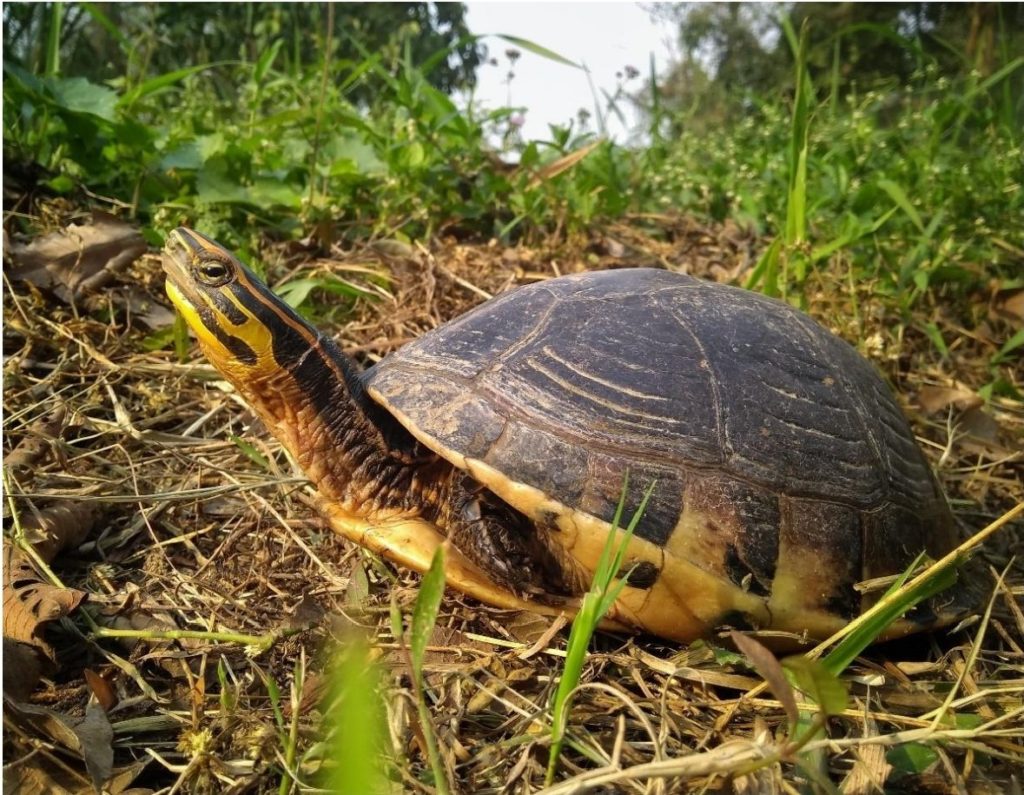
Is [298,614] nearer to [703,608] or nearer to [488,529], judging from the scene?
[488,529]

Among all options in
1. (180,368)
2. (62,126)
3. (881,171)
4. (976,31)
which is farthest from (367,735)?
(976,31)

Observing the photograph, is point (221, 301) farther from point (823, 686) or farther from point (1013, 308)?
point (1013, 308)

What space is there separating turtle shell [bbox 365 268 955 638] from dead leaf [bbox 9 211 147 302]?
56.8 inches

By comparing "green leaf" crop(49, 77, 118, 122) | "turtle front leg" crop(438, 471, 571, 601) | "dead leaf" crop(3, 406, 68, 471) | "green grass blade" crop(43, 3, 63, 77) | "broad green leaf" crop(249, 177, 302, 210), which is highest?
"green grass blade" crop(43, 3, 63, 77)

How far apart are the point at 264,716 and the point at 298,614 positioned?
0.32 meters

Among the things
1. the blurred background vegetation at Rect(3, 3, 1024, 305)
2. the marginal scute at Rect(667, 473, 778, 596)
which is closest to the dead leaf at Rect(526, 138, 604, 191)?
the blurred background vegetation at Rect(3, 3, 1024, 305)

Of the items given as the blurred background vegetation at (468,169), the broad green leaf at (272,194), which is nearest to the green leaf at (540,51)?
the blurred background vegetation at (468,169)

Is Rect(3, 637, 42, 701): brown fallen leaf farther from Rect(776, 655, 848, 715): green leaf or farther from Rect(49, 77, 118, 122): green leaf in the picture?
Rect(49, 77, 118, 122): green leaf

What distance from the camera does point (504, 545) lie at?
1.81 m

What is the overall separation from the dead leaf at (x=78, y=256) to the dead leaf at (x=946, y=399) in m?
3.24

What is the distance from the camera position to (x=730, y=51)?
1354 centimetres

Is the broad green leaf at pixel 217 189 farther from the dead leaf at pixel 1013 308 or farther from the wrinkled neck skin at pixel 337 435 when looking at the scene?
the dead leaf at pixel 1013 308

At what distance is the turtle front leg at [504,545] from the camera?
177cm

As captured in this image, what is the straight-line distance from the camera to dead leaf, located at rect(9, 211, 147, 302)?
2.73 m
